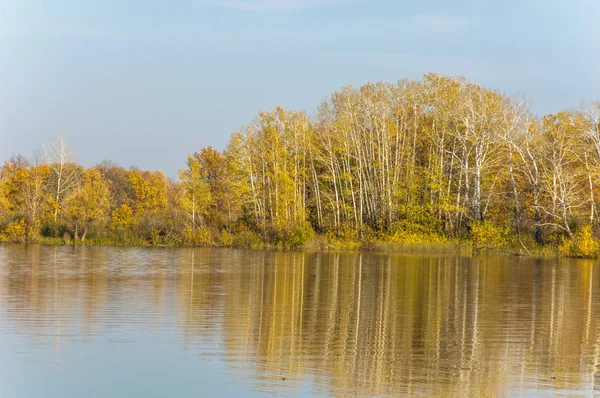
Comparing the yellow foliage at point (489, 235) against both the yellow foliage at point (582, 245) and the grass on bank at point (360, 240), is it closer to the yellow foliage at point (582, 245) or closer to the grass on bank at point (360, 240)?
the grass on bank at point (360, 240)

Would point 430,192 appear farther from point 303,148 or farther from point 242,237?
point 242,237

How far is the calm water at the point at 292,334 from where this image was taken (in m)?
12.0

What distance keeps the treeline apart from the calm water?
1990 centimetres

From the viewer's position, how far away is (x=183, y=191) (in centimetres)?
5744

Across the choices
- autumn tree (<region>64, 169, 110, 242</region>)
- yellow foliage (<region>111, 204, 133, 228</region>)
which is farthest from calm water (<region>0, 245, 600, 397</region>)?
yellow foliage (<region>111, 204, 133, 228</region>)

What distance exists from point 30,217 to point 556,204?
35.5 meters

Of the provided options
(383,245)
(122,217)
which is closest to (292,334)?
(383,245)

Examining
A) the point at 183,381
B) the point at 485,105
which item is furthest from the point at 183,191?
the point at 183,381

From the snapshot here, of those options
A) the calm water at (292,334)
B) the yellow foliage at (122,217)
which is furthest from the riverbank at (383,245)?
the calm water at (292,334)

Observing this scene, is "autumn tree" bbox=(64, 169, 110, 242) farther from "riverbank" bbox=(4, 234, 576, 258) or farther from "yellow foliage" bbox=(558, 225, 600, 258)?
"yellow foliage" bbox=(558, 225, 600, 258)

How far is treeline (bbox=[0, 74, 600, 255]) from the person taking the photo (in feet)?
163

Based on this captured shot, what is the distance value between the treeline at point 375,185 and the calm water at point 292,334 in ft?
65.3

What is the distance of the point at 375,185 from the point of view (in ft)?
183

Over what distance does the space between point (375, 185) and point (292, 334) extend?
39.9m
